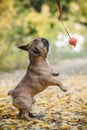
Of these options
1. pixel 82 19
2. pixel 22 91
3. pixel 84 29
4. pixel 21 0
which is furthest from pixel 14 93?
pixel 84 29

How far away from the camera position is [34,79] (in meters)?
6.33

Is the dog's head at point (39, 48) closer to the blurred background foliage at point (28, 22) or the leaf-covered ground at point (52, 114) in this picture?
the leaf-covered ground at point (52, 114)

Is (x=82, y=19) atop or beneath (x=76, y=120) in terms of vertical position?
beneath

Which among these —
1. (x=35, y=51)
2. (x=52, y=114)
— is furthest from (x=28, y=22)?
(x=35, y=51)

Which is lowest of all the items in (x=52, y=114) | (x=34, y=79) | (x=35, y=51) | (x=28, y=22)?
(x=28, y=22)

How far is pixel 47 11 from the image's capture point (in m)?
18.0

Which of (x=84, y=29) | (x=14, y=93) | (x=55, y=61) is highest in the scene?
(x=14, y=93)

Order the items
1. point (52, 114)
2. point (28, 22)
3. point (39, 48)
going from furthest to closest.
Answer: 1. point (28, 22)
2. point (52, 114)
3. point (39, 48)

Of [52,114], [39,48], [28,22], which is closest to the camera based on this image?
[39,48]

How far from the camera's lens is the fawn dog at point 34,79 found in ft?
20.4

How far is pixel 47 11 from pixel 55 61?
6358 mm

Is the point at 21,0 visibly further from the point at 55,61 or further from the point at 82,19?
the point at 55,61

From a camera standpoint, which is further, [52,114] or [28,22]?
[28,22]

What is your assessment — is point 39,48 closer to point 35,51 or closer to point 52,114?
point 35,51
